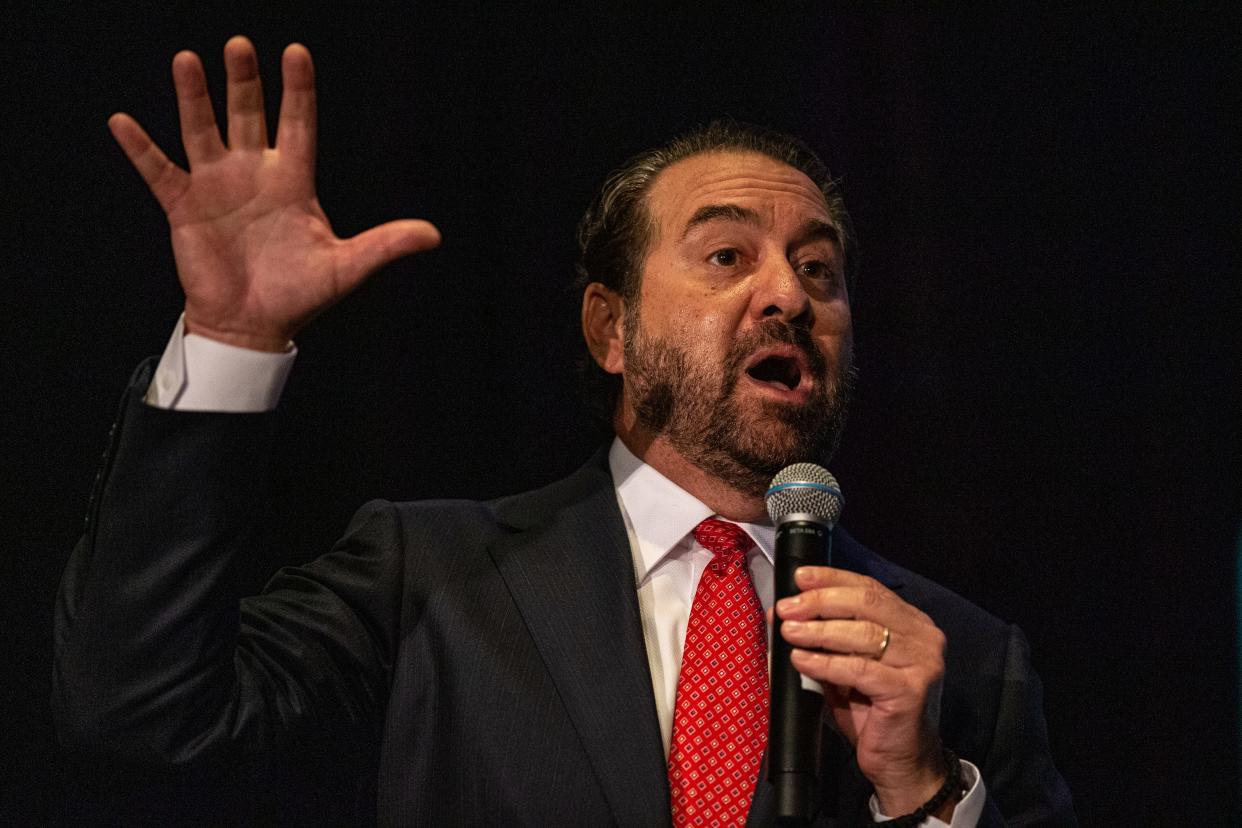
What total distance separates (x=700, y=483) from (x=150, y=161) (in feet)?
3.27

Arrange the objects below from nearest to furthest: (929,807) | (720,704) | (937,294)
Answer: (929,807) < (720,704) < (937,294)

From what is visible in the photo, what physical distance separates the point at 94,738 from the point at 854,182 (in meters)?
1.87

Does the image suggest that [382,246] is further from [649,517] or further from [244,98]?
[649,517]

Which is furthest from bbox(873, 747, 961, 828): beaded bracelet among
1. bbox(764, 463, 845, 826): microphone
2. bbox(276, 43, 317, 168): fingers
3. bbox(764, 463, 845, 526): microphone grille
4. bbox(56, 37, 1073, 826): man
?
bbox(276, 43, 317, 168): fingers

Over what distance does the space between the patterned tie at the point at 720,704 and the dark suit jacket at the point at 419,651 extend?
49mm

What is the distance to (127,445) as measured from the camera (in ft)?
4.54

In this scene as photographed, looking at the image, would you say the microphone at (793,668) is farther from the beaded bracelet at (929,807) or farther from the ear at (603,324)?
the ear at (603,324)

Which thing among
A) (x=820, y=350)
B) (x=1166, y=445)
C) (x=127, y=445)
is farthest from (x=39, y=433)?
(x=1166, y=445)

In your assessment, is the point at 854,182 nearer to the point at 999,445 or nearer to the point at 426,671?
the point at 999,445

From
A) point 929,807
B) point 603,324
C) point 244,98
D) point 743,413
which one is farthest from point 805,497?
point 603,324

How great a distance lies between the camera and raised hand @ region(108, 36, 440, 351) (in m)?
1.40


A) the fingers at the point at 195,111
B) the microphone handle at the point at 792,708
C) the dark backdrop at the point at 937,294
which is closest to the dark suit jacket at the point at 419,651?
the fingers at the point at 195,111

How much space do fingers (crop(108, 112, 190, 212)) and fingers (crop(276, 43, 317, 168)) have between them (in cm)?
12

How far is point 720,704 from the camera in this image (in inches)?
66.9
